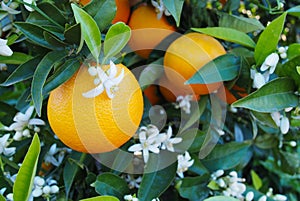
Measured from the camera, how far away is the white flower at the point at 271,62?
0.70 meters

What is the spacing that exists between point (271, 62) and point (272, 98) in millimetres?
61

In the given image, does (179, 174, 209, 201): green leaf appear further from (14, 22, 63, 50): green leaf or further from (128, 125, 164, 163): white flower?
(14, 22, 63, 50): green leaf

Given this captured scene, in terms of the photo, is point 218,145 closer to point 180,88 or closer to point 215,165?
point 215,165

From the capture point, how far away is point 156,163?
76 cm

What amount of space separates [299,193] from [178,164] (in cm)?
93

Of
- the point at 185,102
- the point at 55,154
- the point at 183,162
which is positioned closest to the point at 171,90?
the point at 185,102

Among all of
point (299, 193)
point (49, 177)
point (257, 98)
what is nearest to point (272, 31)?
point (257, 98)

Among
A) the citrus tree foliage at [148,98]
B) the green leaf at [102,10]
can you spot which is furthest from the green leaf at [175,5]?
the green leaf at [102,10]

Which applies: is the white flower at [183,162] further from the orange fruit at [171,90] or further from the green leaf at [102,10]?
the green leaf at [102,10]

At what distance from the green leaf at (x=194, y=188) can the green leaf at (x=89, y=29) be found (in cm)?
34

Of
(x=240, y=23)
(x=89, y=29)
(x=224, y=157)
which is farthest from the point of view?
(x=224, y=157)

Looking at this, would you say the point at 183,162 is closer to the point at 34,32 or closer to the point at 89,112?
the point at 89,112

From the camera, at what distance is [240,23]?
0.78 m

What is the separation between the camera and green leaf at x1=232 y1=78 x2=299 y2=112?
65cm
